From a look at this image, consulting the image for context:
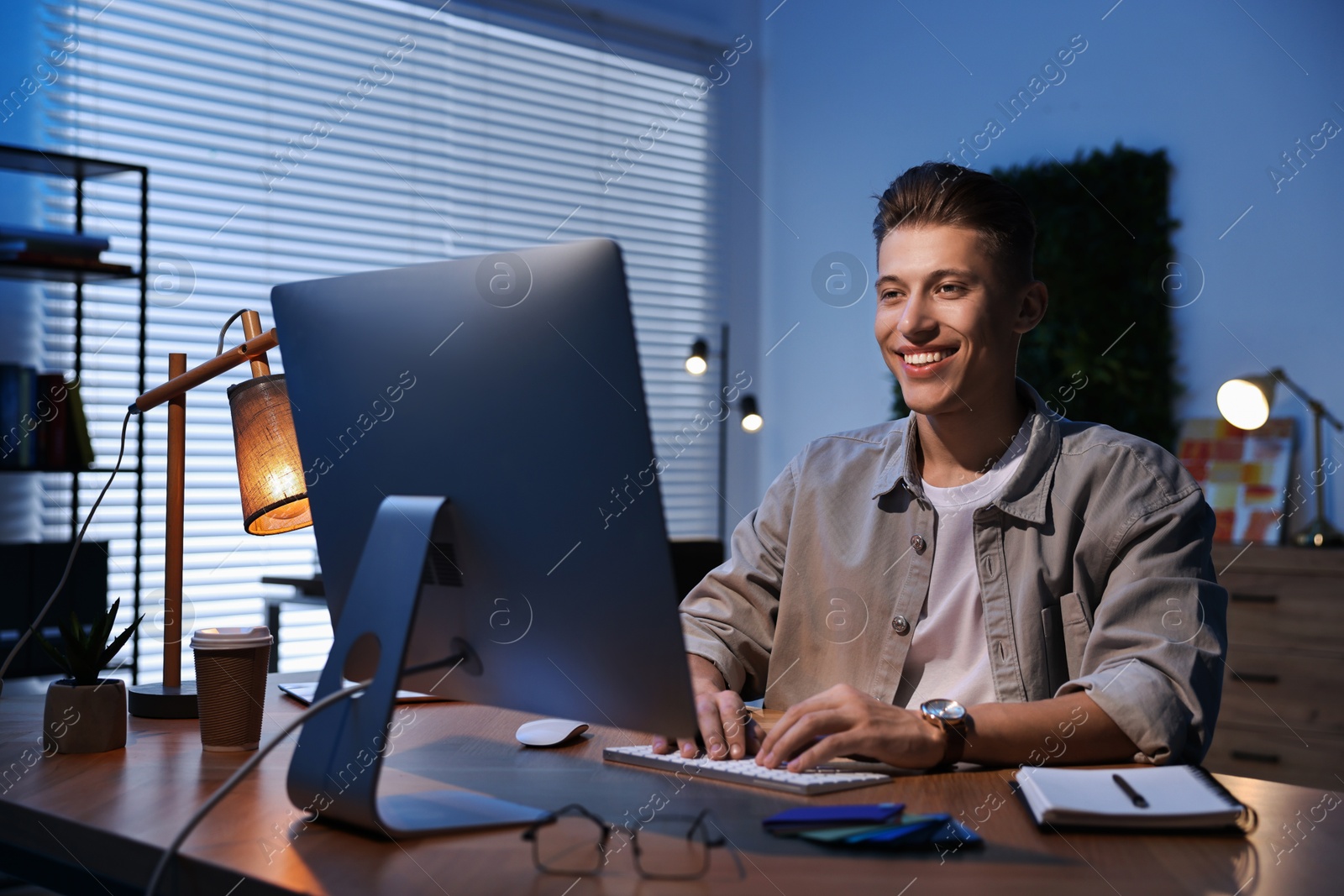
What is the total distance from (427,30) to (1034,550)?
356cm

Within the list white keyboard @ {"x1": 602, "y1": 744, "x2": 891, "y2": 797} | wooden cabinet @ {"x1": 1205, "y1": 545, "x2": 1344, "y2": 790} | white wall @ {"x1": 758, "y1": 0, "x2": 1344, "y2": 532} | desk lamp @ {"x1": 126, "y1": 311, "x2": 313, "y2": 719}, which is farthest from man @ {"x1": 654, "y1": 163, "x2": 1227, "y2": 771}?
white wall @ {"x1": 758, "y1": 0, "x2": 1344, "y2": 532}

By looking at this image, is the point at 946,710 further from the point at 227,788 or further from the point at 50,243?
the point at 50,243

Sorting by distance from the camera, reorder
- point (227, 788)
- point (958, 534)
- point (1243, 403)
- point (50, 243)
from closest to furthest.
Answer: point (227, 788), point (958, 534), point (50, 243), point (1243, 403)

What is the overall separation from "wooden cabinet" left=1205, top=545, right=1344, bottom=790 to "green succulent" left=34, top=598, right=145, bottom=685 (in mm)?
2984

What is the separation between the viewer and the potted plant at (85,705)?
1.30m

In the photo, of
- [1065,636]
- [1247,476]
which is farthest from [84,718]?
[1247,476]

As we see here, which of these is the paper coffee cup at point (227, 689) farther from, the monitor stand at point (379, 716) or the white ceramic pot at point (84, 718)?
Result: the monitor stand at point (379, 716)

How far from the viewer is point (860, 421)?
4.86 meters

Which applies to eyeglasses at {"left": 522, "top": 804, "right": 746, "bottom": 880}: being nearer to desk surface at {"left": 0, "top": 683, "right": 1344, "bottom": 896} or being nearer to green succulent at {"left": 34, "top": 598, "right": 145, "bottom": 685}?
desk surface at {"left": 0, "top": 683, "right": 1344, "bottom": 896}

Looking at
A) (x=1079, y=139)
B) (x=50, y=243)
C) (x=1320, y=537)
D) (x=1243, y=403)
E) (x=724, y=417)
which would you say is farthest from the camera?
(x=724, y=417)

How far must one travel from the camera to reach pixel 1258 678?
10.9ft

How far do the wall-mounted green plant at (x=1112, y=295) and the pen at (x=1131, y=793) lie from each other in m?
3.03

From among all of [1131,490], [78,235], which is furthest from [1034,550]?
[78,235]

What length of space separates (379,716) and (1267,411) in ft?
9.86
